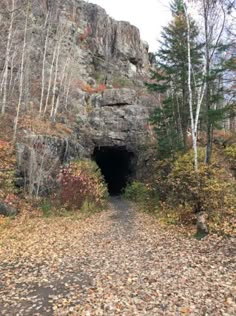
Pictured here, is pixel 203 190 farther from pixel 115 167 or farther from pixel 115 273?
pixel 115 167

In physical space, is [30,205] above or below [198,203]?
below

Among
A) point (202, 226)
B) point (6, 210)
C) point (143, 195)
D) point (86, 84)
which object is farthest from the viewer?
point (86, 84)

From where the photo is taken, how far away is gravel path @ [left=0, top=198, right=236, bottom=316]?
4.80 m

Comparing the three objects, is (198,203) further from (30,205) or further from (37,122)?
(37,122)

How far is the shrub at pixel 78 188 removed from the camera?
1493 cm

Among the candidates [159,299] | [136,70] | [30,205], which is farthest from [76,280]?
[136,70]

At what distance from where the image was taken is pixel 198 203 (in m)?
10.7

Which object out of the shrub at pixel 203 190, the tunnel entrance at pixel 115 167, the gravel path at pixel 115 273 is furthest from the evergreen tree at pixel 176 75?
the tunnel entrance at pixel 115 167

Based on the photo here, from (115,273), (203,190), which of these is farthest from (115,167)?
(115,273)

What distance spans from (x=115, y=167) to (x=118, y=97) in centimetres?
976

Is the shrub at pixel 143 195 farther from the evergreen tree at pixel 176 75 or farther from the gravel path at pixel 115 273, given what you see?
the gravel path at pixel 115 273

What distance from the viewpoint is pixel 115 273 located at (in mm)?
6348

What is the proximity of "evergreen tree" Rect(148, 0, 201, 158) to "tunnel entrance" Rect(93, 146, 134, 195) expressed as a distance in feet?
27.6

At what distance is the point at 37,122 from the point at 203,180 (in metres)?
11.7
